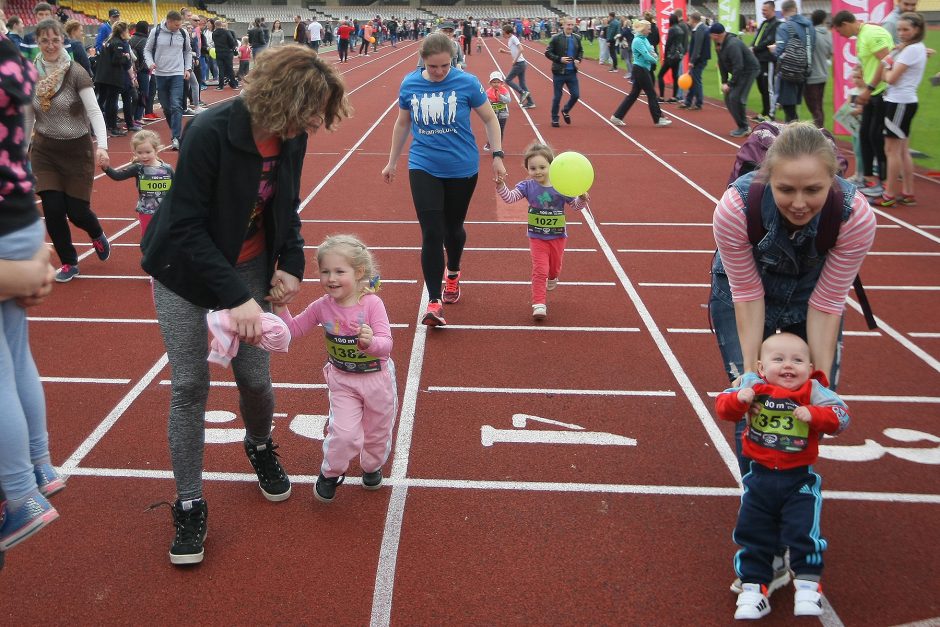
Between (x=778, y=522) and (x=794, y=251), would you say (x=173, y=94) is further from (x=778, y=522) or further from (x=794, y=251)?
(x=778, y=522)

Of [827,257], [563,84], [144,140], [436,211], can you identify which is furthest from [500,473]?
[563,84]

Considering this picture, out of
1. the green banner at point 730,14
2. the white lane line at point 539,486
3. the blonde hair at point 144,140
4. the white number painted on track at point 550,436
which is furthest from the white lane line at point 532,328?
the green banner at point 730,14

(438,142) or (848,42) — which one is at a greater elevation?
(848,42)

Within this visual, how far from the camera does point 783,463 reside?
3.15m

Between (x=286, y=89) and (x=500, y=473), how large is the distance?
2.24 metres

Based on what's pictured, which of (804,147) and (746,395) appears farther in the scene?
(746,395)

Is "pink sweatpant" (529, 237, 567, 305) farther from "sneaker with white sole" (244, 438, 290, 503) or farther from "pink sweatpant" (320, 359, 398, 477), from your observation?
"sneaker with white sole" (244, 438, 290, 503)

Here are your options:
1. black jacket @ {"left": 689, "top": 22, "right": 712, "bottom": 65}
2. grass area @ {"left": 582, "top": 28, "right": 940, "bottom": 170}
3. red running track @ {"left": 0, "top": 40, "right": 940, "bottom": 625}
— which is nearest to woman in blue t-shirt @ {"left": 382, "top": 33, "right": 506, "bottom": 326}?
red running track @ {"left": 0, "top": 40, "right": 940, "bottom": 625}

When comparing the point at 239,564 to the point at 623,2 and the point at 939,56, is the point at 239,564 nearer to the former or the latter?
the point at 939,56

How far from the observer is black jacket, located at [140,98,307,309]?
303cm

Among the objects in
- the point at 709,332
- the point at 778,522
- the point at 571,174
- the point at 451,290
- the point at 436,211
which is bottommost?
the point at 709,332

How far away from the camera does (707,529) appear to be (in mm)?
3801

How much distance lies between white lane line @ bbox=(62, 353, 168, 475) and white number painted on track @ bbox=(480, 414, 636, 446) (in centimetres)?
213

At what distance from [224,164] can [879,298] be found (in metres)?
6.02
